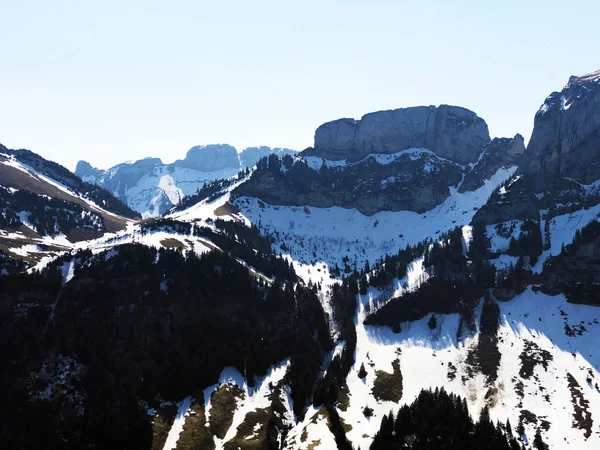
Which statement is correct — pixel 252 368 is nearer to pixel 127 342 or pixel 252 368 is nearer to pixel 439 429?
pixel 127 342

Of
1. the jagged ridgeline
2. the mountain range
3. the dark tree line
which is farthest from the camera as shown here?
the jagged ridgeline

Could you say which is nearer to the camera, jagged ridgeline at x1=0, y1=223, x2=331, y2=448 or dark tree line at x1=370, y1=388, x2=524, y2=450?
dark tree line at x1=370, y1=388, x2=524, y2=450

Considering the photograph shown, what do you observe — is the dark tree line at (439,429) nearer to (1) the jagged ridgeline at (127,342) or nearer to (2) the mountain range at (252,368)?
(2) the mountain range at (252,368)

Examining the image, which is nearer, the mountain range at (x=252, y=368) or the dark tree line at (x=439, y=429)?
the dark tree line at (x=439, y=429)

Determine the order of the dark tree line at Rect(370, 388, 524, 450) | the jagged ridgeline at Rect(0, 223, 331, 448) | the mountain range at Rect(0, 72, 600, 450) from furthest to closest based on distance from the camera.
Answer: the jagged ridgeline at Rect(0, 223, 331, 448)
the mountain range at Rect(0, 72, 600, 450)
the dark tree line at Rect(370, 388, 524, 450)

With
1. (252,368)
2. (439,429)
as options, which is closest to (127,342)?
(252,368)

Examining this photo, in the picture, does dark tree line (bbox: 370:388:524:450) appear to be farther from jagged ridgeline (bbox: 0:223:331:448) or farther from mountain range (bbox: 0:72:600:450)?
jagged ridgeline (bbox: 0:223:331:448)

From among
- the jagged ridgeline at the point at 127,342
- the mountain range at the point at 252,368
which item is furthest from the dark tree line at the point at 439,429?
the jagged ridgeline at the point at 127,342

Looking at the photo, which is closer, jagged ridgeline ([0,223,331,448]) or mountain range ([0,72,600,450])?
mountain range ([0,72,600,450])

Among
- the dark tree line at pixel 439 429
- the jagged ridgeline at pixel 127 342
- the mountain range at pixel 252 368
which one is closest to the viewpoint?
the dark tree line at pixel 439 429

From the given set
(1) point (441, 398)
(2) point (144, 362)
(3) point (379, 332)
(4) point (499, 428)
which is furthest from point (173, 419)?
(3) point (379, 332)

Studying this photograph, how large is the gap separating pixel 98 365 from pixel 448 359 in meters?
112

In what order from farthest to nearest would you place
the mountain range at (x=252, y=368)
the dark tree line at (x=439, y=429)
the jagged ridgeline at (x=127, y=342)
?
the jagged ridgeline at (x=127, y=342) → the mountain range at (x=252, y=368) → the dark tree line at (x=439, y=429)

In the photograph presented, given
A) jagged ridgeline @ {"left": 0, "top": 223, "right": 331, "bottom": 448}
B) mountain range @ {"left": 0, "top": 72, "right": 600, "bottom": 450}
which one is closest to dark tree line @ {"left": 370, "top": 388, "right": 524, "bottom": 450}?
mountain range @ {"left": 0, "top": 72, "right": 600, "bottom": 450}
